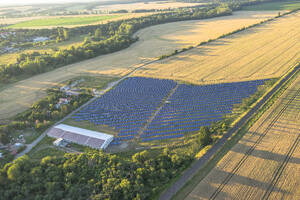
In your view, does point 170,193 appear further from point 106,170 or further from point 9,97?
point 9,97

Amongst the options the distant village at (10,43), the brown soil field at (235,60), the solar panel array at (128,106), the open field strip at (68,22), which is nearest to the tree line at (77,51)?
the distant village at (10,43)

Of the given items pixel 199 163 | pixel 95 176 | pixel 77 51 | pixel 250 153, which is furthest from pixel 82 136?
pixel 77 51

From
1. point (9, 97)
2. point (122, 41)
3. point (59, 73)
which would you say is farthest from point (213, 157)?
point (122, 41)

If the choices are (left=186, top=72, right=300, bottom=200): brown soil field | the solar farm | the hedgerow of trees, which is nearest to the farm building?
the solar farm

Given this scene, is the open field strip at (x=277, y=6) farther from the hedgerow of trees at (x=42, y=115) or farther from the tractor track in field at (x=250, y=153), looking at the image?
the hedgerow of trees at (x=42, y=115)

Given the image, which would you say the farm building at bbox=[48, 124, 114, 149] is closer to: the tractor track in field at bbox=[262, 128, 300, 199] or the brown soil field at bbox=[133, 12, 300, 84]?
the tractor track in field at bbox=[262, 128, 300, 199]

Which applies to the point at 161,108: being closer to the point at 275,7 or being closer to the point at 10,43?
the point at 10,43
